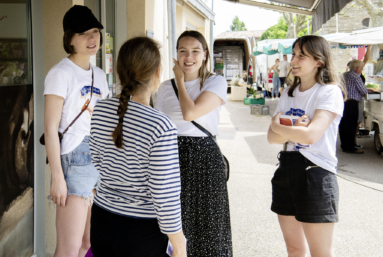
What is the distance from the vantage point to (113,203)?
5.38 ft

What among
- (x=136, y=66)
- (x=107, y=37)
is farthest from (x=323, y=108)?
(x=107, y=37)

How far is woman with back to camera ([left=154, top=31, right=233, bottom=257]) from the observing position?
234cm

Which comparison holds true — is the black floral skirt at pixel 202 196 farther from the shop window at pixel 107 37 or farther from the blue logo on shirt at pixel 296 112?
the shop window at pixel 107 37

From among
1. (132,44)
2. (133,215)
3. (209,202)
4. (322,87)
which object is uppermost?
(132,44)

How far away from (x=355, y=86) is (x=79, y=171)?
7179 millimetres

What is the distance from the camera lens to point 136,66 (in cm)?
164

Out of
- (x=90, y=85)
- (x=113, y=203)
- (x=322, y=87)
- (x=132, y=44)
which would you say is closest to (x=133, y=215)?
(x=113, y=203)

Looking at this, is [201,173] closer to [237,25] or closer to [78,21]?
[78,21]

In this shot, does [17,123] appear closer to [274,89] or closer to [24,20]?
[24,20]

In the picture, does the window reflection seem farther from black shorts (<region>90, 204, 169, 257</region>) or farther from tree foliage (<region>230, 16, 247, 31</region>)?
tree foliage (<region>230, 16, 247, 31</region>)

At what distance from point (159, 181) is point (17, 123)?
170cm

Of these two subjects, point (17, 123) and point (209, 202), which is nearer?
point (209, 202)

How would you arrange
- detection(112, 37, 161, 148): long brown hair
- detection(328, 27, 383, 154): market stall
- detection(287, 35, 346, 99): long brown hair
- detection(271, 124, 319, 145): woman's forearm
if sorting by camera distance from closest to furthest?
detection(112, 37, 161, 148): long brown hair
detection(271, 124, 319, 145): woman's forearm
detection(287, 35, 346, 99): long brown hair
detection(328, 27, 383, 154): market stall

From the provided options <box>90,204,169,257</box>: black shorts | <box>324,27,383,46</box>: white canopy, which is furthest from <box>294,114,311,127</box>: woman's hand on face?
<box>324,27,383,46</box>: white canopy
